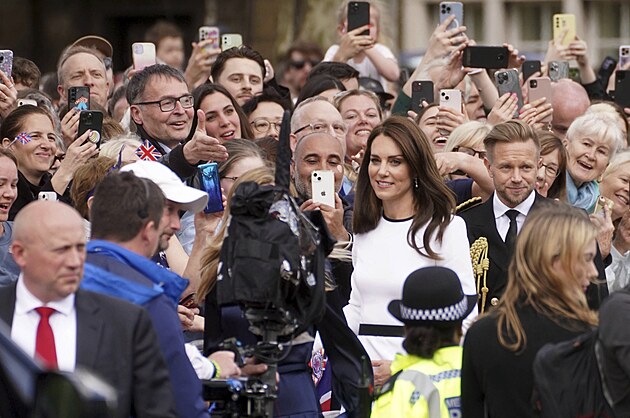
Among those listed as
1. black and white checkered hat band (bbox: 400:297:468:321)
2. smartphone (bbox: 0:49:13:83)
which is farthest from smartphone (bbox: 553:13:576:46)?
black and white checkered hat band (bbox: 400:297:468:321)

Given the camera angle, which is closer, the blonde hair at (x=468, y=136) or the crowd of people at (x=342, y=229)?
the crowd of people at (x=342, y=229)

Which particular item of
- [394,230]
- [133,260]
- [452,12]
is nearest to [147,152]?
[394,230]

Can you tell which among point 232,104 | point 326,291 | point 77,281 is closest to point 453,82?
point 232,104

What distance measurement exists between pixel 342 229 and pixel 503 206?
2.92ft

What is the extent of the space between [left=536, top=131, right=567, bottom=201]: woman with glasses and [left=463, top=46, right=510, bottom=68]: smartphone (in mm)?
1796

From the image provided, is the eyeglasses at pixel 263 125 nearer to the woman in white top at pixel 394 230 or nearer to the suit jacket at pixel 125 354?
the woman in white top at pixel 394 230

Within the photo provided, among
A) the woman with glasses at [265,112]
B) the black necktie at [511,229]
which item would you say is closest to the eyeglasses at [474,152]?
the black necktie at [511,229]

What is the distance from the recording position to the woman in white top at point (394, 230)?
305 inches

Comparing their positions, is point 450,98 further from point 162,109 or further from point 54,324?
point 54,324

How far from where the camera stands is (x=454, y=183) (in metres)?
9.24

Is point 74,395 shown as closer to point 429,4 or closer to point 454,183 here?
point 454,183

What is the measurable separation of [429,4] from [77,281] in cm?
1937

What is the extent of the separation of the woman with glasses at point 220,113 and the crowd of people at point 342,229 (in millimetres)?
16

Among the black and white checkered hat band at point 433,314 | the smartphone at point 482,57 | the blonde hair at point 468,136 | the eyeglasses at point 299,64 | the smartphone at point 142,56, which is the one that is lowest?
the black and white checkered hat band at point 433,314
